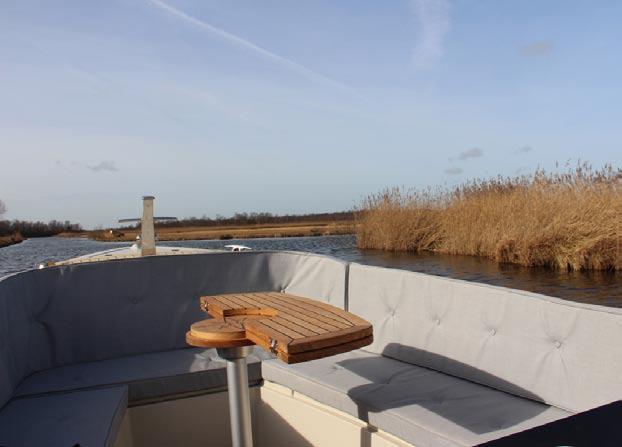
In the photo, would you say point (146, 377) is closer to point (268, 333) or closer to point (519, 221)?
point (268, 333)

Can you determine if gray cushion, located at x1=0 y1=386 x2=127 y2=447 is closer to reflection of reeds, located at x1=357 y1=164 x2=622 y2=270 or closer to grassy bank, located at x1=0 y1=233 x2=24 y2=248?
reflection of reeds, located at x1=357 y1=164 x2=622 y2=270

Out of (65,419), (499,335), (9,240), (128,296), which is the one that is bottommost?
(65,419)

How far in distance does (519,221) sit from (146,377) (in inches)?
345

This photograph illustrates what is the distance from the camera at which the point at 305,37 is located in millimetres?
6711

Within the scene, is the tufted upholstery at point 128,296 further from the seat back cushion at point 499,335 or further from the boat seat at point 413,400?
the boat seat at point 413,400

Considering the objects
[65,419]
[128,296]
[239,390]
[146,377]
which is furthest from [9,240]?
[239,390]

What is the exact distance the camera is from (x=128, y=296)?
9.91 feet

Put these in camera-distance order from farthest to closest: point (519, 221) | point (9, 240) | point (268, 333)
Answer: point (9, 240), point (519, 221), point (268, 333)

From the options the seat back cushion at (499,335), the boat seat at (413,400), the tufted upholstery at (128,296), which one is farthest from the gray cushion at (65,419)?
the seat back cushion at (499,335)

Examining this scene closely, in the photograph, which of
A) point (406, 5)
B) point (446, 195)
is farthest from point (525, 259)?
point (406, 5)

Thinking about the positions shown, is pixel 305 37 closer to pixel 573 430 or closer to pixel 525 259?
pixel 525 259

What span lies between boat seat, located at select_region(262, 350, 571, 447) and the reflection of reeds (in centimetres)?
729

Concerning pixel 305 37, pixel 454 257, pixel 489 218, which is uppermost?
pixel 305 37

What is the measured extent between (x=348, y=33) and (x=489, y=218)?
565cm
